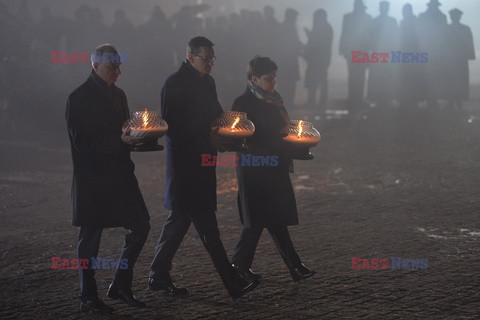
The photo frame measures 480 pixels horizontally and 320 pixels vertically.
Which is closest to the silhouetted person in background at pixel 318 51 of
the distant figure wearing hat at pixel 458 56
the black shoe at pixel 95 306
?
the distant figure wearing hat at pixel 458 56

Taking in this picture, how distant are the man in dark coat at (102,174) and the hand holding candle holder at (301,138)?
130cm

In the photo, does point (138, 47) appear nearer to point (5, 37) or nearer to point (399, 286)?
point (5, 37)

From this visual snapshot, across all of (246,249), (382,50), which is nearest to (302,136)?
(246,249)

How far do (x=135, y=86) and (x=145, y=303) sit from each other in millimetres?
16067

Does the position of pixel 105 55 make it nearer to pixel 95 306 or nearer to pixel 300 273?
pixel 95 306

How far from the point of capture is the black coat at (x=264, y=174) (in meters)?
6.09

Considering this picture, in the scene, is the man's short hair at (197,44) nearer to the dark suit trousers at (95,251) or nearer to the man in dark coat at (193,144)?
the man in dark coat at (193,144)

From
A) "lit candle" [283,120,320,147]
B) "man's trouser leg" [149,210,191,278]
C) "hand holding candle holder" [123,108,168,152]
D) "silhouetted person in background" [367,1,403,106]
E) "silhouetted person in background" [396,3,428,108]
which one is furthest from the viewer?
"silhouetted person in background" [367,1,403,106]

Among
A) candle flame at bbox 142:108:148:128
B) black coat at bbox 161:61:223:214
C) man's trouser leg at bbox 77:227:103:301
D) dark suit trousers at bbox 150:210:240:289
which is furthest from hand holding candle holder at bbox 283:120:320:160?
man's trouser leg at bbox 77:227:103:301

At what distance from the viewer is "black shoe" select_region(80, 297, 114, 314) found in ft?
17.5

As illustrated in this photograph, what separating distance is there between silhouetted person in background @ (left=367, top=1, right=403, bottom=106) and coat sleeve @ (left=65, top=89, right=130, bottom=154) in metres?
16.9

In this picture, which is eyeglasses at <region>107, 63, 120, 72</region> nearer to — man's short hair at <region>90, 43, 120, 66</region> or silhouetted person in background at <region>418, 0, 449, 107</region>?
man's short hair at <region>90, 43, 120, 66</region>

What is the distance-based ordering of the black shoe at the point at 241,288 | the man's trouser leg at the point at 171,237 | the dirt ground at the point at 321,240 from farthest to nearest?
the man's trouser leg at the point at 171,237 < the black shoe at the point at 241,288 < the dirt ground at the point at 321,240

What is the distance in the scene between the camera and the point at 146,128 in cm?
515
